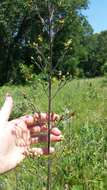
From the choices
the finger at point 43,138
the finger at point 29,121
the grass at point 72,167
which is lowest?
the grass at point 72,167

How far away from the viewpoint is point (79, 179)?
203 inches

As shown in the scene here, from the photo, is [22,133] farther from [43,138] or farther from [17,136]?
[43,138]

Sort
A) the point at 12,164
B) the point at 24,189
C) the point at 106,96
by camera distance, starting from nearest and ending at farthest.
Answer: the point at 12,164, the point at 24,189, the point at 106,96

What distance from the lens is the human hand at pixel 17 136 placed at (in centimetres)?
261

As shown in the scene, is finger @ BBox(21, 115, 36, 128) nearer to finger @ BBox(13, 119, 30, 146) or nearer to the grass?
finger @ BBox(13, 119, 30, 146)

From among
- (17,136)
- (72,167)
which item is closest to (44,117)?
(17,136)

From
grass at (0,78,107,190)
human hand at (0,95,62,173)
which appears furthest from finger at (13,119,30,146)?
grass at (0,78,107,190)

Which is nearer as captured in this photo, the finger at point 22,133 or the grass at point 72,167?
the finger at point 22,133

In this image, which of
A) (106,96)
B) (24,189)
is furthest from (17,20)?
(24,189)

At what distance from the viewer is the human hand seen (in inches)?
103

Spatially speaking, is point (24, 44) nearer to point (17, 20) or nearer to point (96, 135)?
point (17, 20)

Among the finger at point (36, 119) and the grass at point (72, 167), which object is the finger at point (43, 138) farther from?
the grass at point (72, 167)

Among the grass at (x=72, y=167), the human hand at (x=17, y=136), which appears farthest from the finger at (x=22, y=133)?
the grass at (x=72, y=167)

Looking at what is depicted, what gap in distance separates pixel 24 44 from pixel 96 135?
44.1 m
